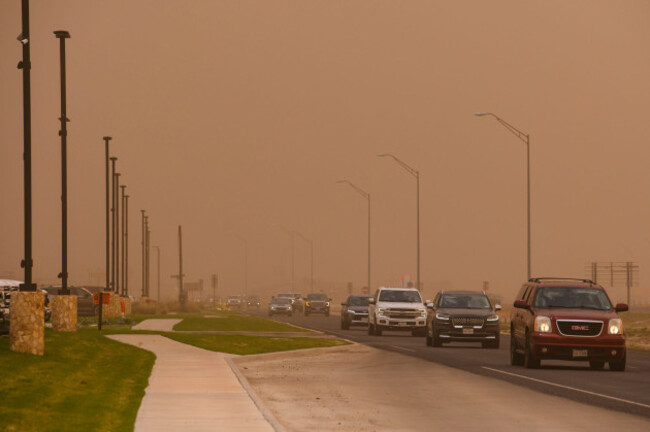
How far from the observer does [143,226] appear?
451 feet

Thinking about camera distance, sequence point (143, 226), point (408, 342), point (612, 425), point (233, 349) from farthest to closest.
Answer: point (143, 226) → point (408, 342) → point (233, 349) → point (612, 425)

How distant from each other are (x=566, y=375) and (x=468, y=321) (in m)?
12.2

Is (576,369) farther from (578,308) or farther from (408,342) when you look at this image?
(408,342)

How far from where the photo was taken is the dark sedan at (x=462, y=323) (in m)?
39.4

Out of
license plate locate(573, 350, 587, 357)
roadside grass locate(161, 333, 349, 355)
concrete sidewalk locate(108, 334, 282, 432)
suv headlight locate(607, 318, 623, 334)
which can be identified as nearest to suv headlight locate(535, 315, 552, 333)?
license plate locate(573, 350, 587, 357)

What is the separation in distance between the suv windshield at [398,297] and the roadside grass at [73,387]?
1914 cm

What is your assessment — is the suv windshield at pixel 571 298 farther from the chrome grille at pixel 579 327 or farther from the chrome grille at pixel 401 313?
the chrome grille at pixel 401 313

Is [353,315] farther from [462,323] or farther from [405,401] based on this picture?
[405,401]

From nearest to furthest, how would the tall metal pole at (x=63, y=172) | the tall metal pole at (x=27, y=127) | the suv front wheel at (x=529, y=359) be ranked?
the suv front wheel at (x=529, y=359)
the tall metal pole at (x=27, y=127)
the tall metal pole at (x=63, y=172)

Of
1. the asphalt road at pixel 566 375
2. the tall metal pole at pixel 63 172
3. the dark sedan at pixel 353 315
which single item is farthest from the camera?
the dark sedan at pixel 353 315

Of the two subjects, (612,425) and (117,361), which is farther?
(117,361)

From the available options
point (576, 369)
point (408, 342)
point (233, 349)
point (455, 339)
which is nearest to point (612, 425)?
point (576, 369)

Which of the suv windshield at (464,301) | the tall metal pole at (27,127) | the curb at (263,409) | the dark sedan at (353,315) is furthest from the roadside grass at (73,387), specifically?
the dark sedan at (353,315)

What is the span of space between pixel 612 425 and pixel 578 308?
1256 centimetres
